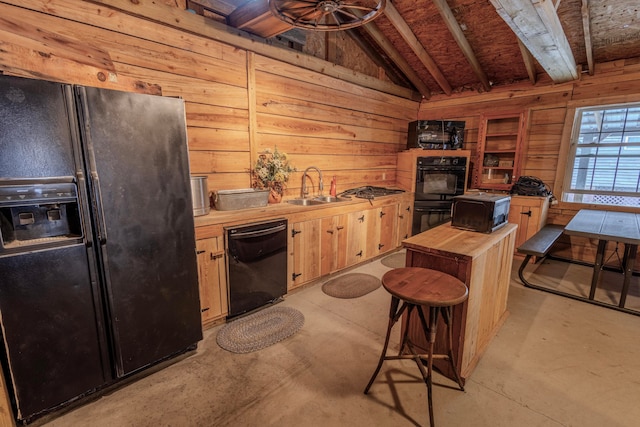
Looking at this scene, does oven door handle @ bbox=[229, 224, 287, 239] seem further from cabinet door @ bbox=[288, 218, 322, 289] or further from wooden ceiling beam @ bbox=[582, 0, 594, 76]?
wooden ceiling beam @ bbox=[582, 0, 594, 76]

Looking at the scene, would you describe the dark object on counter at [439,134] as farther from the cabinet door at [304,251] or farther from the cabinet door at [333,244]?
the cabinet door at [304,251]

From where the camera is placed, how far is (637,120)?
3.57 m

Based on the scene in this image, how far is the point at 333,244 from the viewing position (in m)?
3.23

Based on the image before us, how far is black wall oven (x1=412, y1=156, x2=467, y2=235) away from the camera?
4227 millimetres

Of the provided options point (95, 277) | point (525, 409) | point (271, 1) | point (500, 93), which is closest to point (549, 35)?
point (500, 93)

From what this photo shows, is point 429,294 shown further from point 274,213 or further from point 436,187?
point 436,187

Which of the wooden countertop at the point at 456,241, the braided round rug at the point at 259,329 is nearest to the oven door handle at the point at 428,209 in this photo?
the wooden countertop at the point at 456,241

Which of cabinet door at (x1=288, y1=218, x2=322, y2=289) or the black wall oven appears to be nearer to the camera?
cabinet door at (x1=288, y1=218, x2=322, y2=289)

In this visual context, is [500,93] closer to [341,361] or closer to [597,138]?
[597,138]

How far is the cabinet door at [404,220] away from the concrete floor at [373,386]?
2.04 metres

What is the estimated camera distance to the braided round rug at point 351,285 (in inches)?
118

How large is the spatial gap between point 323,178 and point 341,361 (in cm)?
233

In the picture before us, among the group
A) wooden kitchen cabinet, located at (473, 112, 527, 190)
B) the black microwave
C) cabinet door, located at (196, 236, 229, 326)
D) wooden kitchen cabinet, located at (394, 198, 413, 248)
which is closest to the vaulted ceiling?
wooden kitchen cabinet, located at (473, 112, 527, 190)

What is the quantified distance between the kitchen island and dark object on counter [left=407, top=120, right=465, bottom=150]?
97.4 inches
